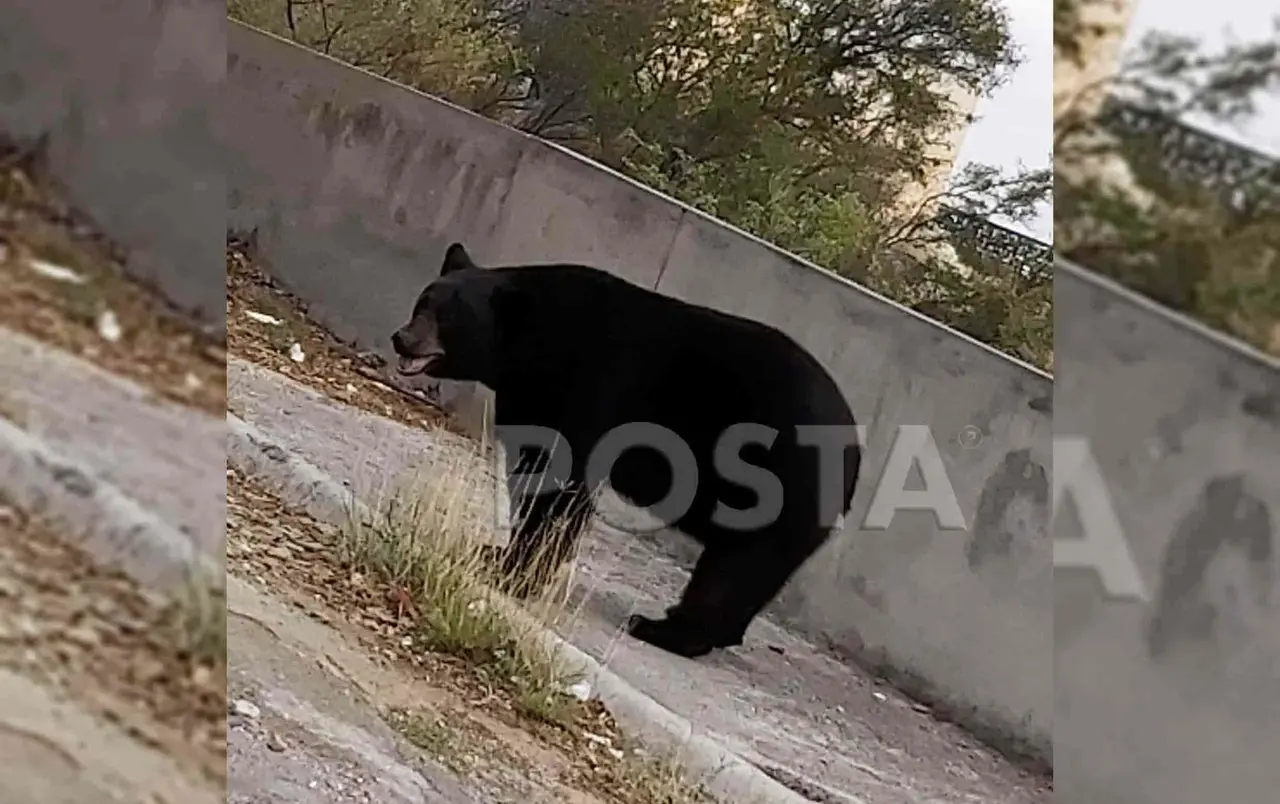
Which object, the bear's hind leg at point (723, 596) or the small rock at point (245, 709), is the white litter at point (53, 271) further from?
the bear's hind leg at point (723, 596)

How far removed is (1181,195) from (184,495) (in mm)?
1080

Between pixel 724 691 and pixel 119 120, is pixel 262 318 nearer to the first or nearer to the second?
pixel 119 120

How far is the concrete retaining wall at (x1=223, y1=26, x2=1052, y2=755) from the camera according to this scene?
145cm

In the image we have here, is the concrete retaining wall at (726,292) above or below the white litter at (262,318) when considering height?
above

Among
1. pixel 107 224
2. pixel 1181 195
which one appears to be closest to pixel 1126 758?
pixel 1181 195

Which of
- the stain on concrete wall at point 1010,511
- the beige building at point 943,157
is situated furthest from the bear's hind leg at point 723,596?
the beige building at point 943,157

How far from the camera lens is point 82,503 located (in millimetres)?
1298

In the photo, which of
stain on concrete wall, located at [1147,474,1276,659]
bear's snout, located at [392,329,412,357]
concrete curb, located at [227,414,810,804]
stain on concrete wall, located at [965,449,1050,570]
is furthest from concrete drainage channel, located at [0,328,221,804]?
stain on concrete wall, located at [1147,474,1276,659]

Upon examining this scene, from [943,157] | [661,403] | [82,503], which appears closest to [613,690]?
[661,403]

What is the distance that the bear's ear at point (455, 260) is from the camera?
1.66 m

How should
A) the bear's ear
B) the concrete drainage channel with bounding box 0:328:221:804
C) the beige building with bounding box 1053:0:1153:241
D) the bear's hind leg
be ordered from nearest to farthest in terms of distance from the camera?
1. the concrete drainage channel with bounding box 0:328:221:804
2. the beige building with bounding box 1053:0:1153:241
3. the bear's hind leg
4. the bear's ear

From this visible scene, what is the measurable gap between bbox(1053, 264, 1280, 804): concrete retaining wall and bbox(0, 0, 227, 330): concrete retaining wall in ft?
3.16

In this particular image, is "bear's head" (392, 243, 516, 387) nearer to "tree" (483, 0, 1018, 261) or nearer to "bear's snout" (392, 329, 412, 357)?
"bear's snout" (392, 329, 412, 357)

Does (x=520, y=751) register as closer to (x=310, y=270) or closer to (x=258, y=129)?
(x=310, y=270)
